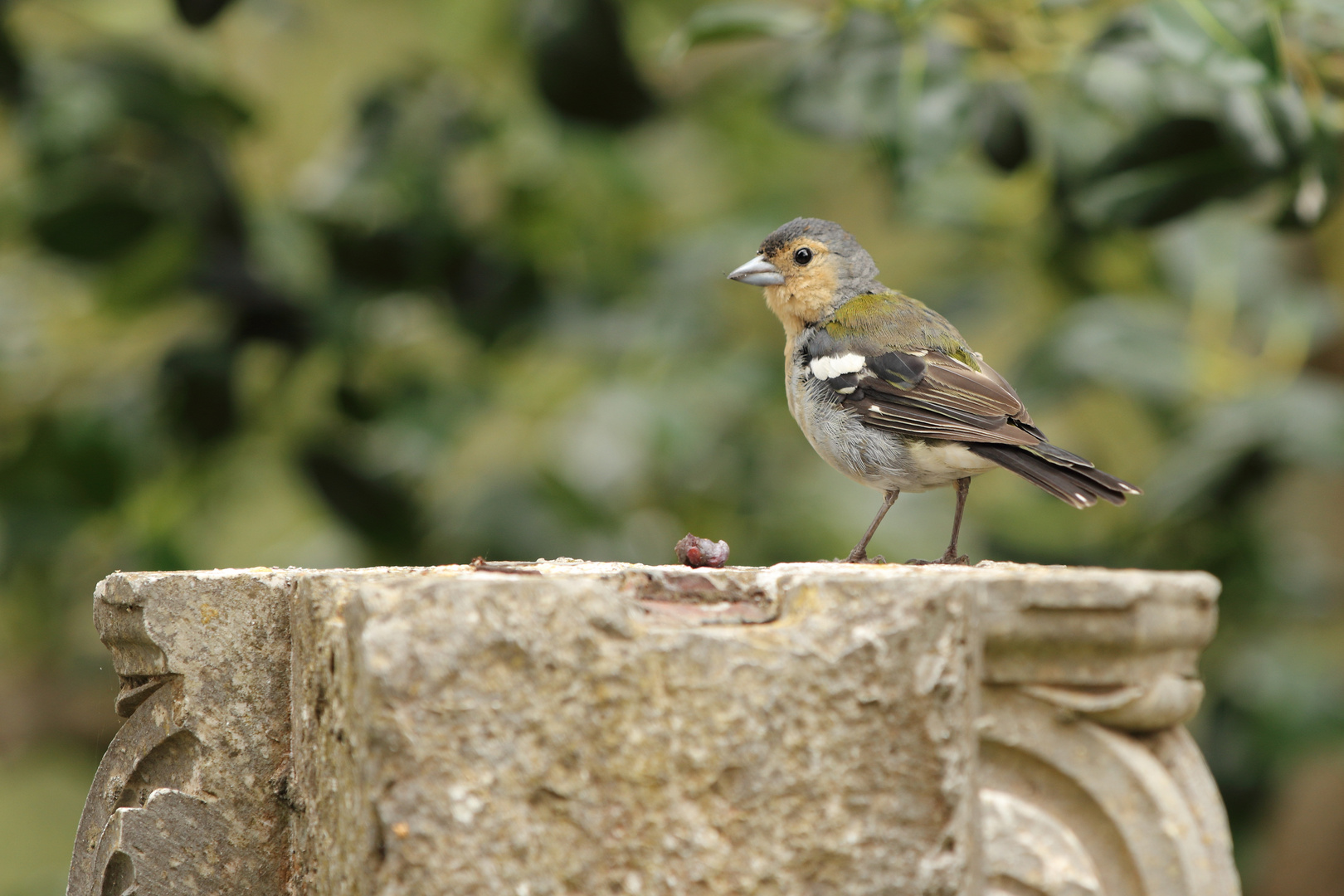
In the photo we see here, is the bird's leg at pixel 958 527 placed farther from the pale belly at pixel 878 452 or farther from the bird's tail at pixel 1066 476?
the bird's tail at pixel 1066 476

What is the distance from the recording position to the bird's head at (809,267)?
285 cm

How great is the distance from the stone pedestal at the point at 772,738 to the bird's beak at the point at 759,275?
1.52 metres

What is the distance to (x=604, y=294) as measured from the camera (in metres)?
3.35

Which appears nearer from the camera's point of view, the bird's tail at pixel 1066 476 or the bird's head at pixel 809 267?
the bird's tail at pixel 1066 476

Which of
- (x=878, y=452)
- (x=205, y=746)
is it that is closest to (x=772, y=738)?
(x=205, y=746)

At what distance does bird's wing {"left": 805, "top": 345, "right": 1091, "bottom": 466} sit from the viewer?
2375 millimetres

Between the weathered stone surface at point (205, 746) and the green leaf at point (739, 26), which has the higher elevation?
the green leaf at point (739, 26)

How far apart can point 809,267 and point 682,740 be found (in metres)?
1.82

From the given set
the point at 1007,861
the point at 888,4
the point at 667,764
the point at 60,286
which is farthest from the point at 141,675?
the point at 60,286

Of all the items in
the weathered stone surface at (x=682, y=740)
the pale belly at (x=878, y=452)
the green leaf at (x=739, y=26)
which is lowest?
the weathered stone surface at (x=682, y=740)

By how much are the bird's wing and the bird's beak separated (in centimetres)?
20

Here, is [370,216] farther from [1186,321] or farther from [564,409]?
[1186,321]


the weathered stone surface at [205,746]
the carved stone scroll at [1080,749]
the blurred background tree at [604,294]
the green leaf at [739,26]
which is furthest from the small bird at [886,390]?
the weathered stone surface at [205,746]

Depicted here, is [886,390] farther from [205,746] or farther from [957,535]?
[205,746]
